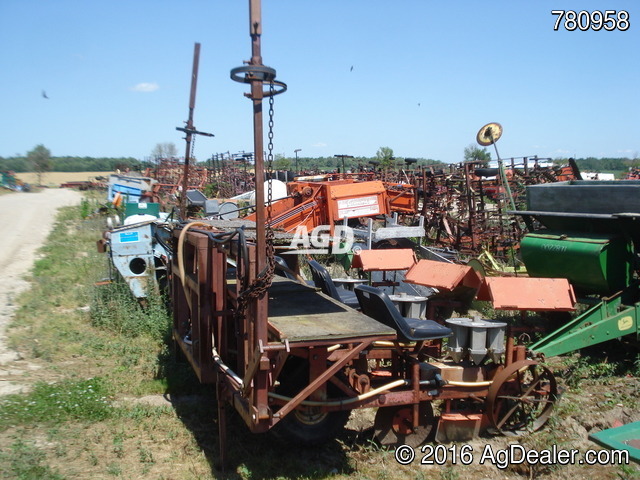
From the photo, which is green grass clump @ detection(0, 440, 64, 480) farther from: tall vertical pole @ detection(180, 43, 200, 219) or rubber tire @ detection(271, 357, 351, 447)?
tall vertical pole @ detection(180, 43, 200, 219)

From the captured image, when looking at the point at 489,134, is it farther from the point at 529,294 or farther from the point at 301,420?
the point at 301,420

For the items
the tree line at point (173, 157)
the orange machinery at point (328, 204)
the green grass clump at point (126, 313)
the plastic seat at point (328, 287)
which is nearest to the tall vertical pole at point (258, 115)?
the plastic seat at point (328, 287)

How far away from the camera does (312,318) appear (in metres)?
4.34

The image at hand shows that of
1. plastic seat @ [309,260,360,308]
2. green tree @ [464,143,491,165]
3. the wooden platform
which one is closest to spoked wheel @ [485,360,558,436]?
the wooden platform

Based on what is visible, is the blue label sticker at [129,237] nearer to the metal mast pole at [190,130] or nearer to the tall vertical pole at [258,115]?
the metal mast pole at [190,130]

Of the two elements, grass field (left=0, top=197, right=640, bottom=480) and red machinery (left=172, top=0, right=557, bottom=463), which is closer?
red machinery (left=172, top=0, right=557, bottom=463)

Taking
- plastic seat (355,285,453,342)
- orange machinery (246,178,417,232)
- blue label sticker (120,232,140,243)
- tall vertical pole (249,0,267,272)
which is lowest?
plastic seat (355,285,453,342)

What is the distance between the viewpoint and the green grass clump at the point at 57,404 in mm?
4922

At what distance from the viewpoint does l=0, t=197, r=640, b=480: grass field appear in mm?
4316

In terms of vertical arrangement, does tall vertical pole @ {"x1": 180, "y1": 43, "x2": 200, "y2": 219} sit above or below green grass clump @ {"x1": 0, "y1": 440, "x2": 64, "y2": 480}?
above

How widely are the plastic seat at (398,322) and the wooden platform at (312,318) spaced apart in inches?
8.1

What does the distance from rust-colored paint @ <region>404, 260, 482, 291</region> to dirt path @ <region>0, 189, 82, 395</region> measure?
4.23 meters

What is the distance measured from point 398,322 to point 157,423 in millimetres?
2288

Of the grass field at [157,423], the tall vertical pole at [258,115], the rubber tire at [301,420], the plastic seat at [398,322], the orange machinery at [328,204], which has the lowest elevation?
the grass field at [157,423]
